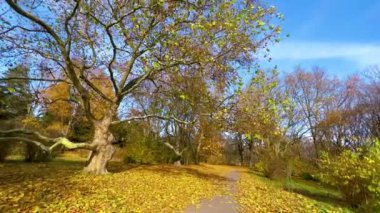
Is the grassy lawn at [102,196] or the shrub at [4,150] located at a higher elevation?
the shrub at [4,150]

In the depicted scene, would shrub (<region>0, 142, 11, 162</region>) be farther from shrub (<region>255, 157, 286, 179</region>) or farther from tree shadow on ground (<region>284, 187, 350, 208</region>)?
shrub (<region>255, 157, 286, 179</region>)

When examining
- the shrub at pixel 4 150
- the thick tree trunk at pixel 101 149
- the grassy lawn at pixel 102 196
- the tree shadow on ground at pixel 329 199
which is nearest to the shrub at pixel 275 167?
the tree shadow on ground at pixel 329 199

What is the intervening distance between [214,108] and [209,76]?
1479 millimetres

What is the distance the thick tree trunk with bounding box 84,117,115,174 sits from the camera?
13625 mm

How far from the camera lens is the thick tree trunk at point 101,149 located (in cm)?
1362

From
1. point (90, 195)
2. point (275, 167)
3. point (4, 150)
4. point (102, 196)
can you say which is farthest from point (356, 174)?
point (4, 150)

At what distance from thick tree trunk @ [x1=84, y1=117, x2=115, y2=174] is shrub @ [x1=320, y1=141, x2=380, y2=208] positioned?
9.30 m

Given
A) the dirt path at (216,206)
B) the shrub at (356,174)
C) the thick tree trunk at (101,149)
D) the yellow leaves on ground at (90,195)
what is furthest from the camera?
the thick tree trunk at (101,149)

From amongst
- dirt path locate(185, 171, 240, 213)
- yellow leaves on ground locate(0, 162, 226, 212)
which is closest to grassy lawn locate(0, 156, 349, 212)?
yellow leaves on ground locate(0, 162, 226, 212)

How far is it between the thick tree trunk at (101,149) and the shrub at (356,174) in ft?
30.5

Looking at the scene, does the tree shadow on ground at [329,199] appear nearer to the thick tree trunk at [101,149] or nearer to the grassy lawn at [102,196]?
the grassy lawn at [102,196]

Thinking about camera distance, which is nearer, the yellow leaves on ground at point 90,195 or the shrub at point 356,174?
the yellow leaves on ground at point 90,195

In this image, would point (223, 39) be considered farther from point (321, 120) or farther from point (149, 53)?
point (321, 120)

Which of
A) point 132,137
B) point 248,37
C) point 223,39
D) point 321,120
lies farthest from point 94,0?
point 321,120
